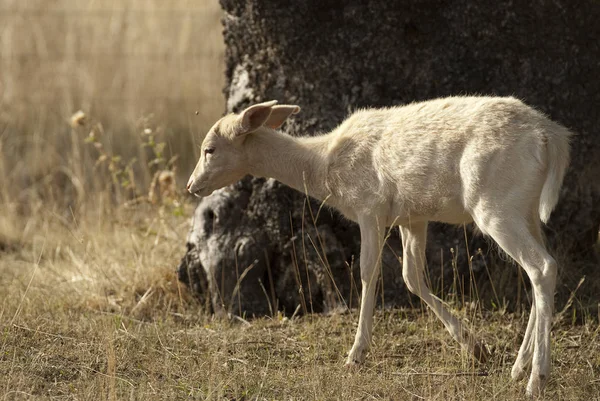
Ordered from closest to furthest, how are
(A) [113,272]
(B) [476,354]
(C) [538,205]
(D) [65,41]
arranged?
(C) [538,205] → (B) [476,354] → (A) [113,272] → (D) [65,41]

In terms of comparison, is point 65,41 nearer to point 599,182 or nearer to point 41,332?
point 41,332

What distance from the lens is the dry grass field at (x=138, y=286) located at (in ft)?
15.7

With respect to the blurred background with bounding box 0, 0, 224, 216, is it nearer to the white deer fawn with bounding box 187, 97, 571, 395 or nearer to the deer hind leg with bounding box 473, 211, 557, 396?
the white deer fawn with bounding box 187, 97, 571, 395

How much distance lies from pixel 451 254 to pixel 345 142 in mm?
1378

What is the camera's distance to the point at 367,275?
5.14 meters

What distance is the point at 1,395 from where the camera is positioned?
14.8ft

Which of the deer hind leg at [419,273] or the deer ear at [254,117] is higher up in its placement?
the deer ear at [254,117]

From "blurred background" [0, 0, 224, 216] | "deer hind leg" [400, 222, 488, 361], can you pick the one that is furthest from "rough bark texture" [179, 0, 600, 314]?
"blurred background" [0, 0, 224, 216]

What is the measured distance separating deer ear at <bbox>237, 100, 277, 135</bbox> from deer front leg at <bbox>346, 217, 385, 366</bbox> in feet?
2.79

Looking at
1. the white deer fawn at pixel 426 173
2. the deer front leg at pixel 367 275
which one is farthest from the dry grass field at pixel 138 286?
the white deer fawn at pixel 426 173

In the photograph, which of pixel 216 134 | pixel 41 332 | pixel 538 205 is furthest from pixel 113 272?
pixel 538 205

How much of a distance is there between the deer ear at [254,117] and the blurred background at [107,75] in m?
5.05

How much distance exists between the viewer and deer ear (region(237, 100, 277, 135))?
205 inches

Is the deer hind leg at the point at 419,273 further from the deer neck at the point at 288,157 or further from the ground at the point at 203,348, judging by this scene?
the deer neck at the point at 288,157
